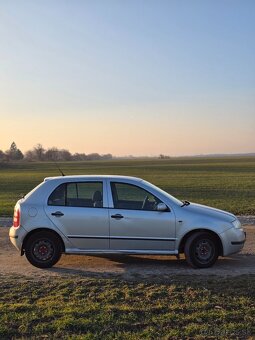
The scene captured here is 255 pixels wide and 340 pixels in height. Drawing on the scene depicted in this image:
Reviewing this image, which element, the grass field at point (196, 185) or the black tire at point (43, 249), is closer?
the black tire at point (43, 249)

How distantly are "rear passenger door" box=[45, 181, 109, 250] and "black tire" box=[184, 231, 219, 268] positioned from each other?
1.38 meters

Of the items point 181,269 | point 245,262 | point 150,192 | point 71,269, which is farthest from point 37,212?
point 245,262

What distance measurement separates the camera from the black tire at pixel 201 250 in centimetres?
777

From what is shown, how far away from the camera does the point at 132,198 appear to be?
27.2ft

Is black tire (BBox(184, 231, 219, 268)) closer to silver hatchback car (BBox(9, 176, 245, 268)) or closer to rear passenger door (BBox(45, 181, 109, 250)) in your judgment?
silver hatchback car (BBox(9, 176, 245, 268))

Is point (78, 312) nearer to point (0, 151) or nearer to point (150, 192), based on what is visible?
point (150, 192)

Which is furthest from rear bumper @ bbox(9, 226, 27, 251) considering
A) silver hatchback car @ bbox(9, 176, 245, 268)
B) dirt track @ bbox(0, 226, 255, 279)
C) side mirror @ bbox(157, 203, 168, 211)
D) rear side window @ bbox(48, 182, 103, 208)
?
side mirror @ bbox(157, 203, 168, 211)

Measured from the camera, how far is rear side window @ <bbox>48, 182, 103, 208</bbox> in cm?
802

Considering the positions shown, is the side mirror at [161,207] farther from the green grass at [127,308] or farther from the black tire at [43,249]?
the black tire at [43,249]

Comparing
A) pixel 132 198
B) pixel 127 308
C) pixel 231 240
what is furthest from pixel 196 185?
pixel 127 308

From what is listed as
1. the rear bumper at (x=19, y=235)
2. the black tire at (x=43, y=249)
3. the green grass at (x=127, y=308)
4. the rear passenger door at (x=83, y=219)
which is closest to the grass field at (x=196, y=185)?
the rear bumper at (x=19, y=235)

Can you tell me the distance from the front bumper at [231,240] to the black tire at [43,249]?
2765 mm

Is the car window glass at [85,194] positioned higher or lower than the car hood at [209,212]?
higher

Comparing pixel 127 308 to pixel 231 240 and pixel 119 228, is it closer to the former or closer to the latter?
pixel 119 228
